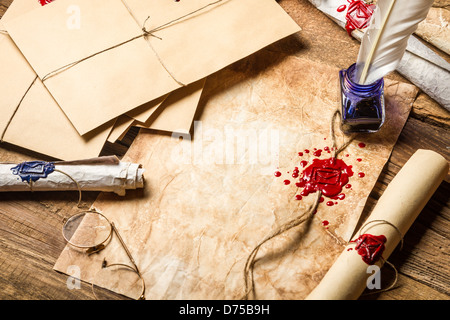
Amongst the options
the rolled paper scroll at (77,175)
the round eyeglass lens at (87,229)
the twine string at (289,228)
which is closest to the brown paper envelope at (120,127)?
the rolled paper scroll at (77,175)

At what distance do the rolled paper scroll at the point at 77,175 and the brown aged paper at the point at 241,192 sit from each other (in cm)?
6

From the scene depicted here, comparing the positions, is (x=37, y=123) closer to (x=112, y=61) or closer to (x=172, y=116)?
(x=112, y=61)

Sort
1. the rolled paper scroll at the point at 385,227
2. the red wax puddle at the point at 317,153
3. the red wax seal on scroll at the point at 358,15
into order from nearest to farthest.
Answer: the rolled paper scroll at the point at 385,227 → the red wax puddle at the point at 317,153 → the red wax seal on scroll at the point at 358,15

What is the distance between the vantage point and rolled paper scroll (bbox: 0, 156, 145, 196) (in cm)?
119

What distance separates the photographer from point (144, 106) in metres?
1.30

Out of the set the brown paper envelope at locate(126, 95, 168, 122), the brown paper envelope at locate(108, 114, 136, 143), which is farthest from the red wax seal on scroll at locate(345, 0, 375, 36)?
the brown paper envelope at locate(108, 114, 136, 143)

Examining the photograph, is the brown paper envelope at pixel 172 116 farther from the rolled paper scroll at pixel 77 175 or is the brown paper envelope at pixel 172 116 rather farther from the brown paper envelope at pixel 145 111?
the rolled paper scroll at pixel 77 175

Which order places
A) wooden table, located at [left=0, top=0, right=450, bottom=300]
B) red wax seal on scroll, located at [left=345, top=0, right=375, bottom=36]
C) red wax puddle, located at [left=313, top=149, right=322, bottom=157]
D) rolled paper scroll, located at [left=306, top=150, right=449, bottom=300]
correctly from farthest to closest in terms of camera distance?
red wax seal on scroll, located at [left=345, top=0, right=375, bottom=36] < red wax puddle, located at [left=313, top=149, right=322, bottom=157] < wooden table, located at [left=0, top=0, right=450, bottom=300] < rolled paper scroll, located at [left=306, top=150, right=449, bottom=300]

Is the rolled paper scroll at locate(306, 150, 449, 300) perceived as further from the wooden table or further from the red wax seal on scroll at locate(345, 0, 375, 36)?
the red wax seal on scroll at locate(345, 0, 375, 36)

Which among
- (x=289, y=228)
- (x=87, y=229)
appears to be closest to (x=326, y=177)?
(x=289, y=228)

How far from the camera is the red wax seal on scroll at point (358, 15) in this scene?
1.37 metres

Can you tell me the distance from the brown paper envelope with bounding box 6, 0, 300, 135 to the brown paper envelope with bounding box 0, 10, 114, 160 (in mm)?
35

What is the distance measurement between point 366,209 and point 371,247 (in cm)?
16

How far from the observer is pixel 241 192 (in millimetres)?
1226
